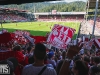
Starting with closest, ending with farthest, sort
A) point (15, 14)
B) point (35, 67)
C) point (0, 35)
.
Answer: point (35, 67)
point (0, 35)
point (15, 14)

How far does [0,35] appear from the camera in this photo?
398 centimetres

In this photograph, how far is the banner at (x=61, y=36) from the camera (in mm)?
6488

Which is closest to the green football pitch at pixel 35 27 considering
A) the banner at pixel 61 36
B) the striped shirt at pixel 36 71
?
the banner at pixel 61 36

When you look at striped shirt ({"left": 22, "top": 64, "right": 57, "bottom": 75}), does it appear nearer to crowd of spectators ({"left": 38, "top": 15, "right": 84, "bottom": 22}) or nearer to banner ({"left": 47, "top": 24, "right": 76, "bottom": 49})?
banner ({"left": 47, "top": 24, "right": 76, "bottom": 49})

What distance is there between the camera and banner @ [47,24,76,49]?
21.3 ft

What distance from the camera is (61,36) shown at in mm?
6758

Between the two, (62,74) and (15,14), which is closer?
(62,74)

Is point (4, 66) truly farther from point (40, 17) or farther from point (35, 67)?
Result: point (40, 17)

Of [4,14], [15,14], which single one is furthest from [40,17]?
[4,14]

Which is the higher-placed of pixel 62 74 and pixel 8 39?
pixel 8 39

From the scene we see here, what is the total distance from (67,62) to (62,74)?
17 centimetres

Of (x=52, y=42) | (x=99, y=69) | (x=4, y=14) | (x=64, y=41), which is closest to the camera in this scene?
(x=99, y=69)

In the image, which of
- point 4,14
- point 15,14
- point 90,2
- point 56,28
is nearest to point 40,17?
point 15,14

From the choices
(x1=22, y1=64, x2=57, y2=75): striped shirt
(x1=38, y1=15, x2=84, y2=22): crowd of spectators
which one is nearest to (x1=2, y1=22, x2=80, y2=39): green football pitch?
(x1=22, y1=64, x2=57, y2=75): striped shirt
